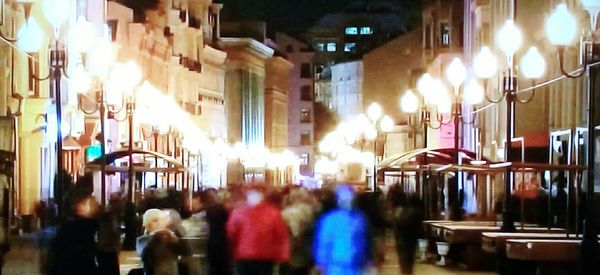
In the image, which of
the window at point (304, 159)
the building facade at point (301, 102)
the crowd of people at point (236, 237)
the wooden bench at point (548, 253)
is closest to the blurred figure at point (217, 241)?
the crowd of people at point (236, 237)

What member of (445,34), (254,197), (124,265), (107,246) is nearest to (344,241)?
(254,197)

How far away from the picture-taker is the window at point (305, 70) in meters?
141

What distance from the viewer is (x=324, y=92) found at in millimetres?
142500

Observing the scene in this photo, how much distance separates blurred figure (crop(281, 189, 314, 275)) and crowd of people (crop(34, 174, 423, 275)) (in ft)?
0.05

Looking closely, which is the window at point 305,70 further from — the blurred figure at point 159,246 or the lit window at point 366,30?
the blurred figure at point 159,246

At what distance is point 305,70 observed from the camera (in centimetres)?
14188

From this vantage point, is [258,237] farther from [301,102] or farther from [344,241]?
[301,102]

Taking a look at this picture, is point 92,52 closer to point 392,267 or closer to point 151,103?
point 392,267

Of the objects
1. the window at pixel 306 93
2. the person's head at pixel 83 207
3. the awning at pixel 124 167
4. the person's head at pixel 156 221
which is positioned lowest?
the person's head at pixel 156 221

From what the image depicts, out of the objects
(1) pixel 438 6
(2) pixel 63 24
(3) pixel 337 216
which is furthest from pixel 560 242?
(1) pixel 438 6

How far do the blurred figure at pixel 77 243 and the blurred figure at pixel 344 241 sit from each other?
2807mm

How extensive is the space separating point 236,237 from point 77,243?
290 centimetres

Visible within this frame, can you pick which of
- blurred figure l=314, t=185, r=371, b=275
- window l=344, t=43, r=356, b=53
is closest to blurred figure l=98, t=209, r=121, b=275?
blurred figure l=314, t=185, r=371, b=275

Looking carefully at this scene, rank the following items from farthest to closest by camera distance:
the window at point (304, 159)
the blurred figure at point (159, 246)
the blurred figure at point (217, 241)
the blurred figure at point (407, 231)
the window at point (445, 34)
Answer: the window at point (304, 159) < the window at point (445, 34) < the blurred figure at point (407, 231) < the blurred figure at point (217, 241) < the blurred figure at point (159, 246)
